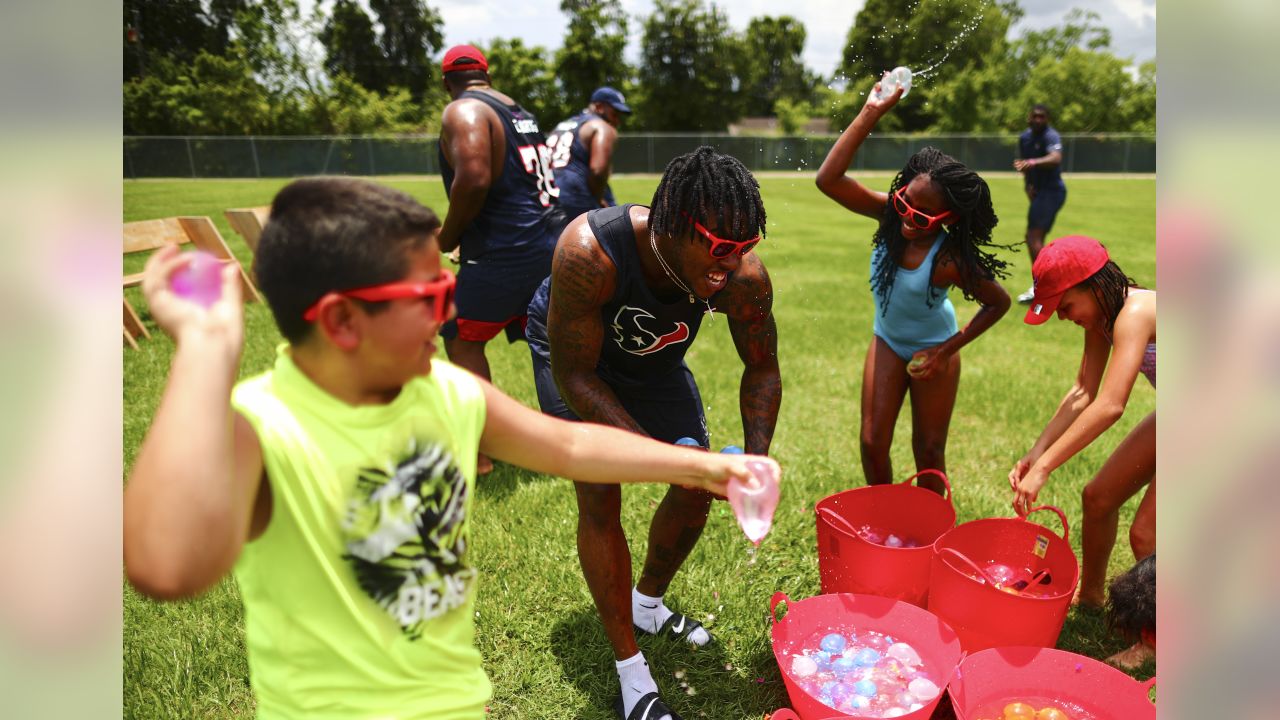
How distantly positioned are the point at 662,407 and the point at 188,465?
85.5 inches

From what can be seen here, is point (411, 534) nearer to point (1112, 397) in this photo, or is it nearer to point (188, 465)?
point (188, 465)

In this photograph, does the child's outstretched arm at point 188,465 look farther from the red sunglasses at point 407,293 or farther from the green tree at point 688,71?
the green tree at point 688,71

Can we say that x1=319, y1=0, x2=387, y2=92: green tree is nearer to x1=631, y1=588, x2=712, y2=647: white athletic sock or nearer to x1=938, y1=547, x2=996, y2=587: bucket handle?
x1=631, y1=588, x2=712, y2=647: white athletic sock

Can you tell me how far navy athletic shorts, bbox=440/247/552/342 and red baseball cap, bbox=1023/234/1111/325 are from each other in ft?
8.98

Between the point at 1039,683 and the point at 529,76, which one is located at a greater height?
the point at 529,76

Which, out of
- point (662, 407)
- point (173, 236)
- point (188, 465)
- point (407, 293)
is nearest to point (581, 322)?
point (662, 407)

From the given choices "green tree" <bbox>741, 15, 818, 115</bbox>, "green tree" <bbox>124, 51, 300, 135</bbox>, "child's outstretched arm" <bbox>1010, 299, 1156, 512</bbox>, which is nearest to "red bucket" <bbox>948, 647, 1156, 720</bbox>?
"child's outstretched arm" <bbox>1010, 299, 1156, 512</bbox>

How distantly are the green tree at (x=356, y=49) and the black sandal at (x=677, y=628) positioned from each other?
1295 inches

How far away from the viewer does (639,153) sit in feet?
121

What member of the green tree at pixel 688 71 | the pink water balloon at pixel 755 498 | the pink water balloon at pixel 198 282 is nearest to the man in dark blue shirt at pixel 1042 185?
the pink water balloon at pixel 755 498

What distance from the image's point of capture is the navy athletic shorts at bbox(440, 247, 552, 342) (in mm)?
4887

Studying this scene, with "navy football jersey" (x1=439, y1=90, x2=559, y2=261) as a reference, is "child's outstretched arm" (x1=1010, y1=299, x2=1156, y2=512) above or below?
below
